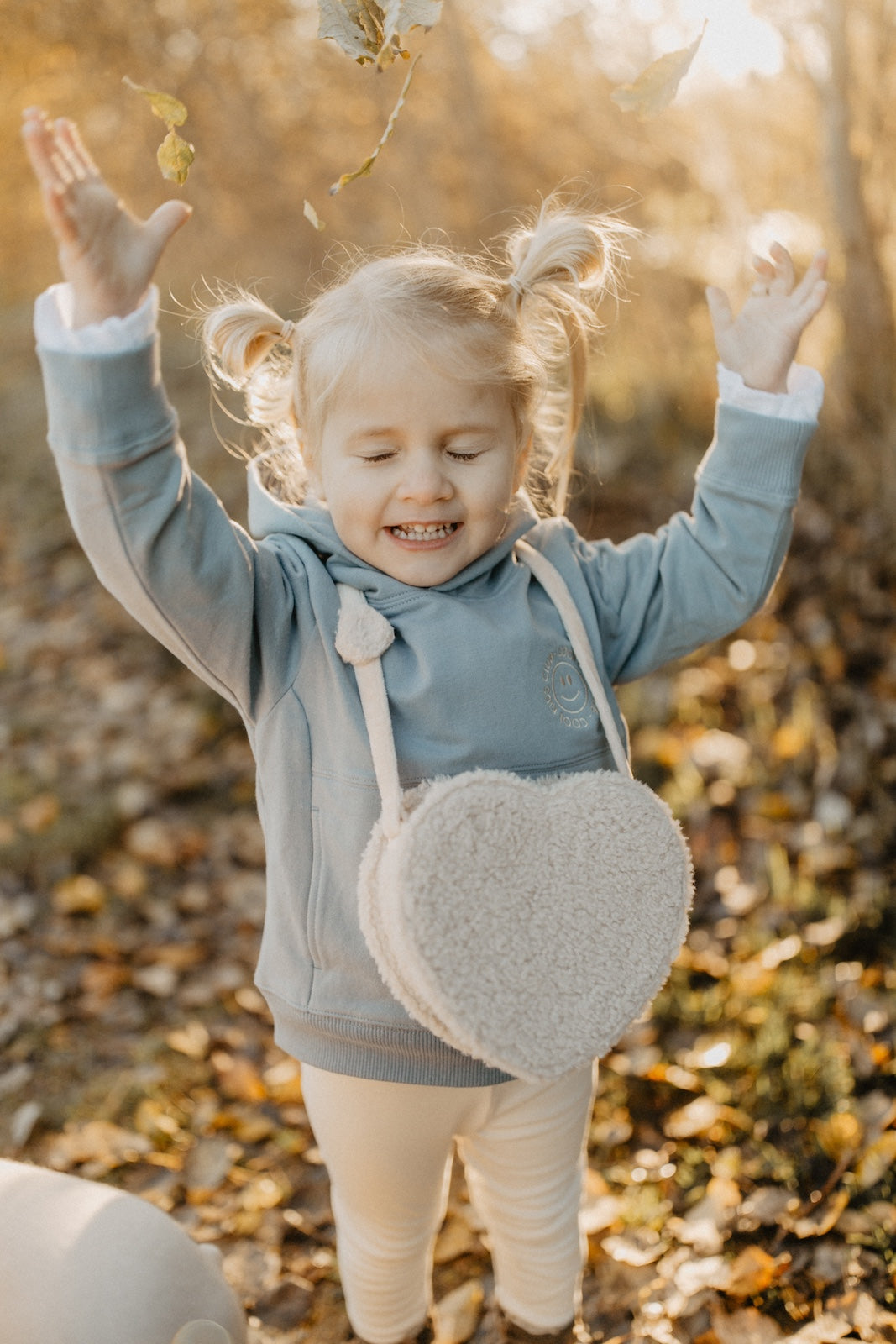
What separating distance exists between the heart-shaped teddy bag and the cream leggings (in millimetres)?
320

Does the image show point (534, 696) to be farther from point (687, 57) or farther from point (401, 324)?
point (687, 57)

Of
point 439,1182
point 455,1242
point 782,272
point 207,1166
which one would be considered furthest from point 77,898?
point 782,272

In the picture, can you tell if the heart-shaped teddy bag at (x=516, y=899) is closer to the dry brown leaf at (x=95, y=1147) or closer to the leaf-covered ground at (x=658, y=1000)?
the leaf-covered ground at (x=658, y=1000)

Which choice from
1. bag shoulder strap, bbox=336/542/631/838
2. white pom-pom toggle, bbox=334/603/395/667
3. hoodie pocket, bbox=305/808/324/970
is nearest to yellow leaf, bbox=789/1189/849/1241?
bag shoulder strap, bbox=336/542/631/838

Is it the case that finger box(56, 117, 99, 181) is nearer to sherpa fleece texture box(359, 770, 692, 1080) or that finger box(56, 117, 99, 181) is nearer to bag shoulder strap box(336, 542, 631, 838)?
bag shoulder strap box(336, 542, 631, 838)

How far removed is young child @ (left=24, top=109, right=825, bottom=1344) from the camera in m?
1.26

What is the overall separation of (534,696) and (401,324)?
55 cm

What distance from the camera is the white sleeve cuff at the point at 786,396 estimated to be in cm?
162

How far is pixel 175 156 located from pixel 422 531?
1.86 feet

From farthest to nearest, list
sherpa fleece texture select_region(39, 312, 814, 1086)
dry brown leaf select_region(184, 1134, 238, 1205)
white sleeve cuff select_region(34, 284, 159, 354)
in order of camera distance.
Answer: dry brown leaf select_region(184, 1134, 238, 1205) → sherpa fleece texture select_region(39, 312, 814, 1086) → white sleeve cuff select_region(34, 284, 159, 354)

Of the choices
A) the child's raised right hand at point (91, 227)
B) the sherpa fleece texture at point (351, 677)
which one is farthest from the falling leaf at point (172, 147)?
the sherpa fleece texture at point (351, 677)

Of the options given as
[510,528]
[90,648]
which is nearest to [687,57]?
[510,528]

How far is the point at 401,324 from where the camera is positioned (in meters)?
1.44

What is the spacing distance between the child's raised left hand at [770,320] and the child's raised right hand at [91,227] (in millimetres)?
862
